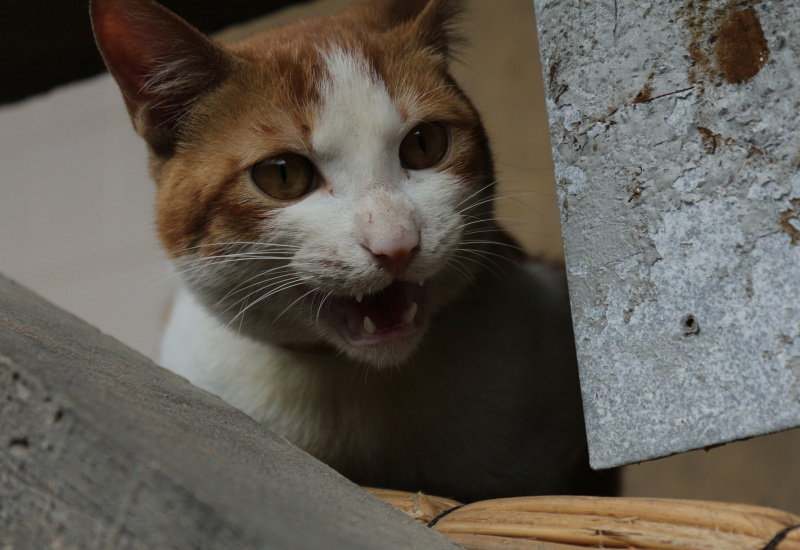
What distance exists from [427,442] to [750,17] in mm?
1052

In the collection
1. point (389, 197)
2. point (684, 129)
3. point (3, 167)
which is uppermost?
point (684, 129)

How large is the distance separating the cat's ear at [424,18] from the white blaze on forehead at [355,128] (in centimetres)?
24

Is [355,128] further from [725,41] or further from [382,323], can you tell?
[725,41]

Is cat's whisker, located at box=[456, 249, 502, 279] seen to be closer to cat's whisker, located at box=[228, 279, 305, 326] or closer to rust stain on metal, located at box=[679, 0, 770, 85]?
cat's whisker, located at box=[228, 279, 305, 326]

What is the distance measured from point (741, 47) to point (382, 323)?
75 cm

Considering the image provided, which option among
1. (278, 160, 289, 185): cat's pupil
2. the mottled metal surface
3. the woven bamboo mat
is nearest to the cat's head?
(278, 160, 289, 185): cat's pupil

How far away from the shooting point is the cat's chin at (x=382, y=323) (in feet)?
4.86

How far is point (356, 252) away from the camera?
1312 mm

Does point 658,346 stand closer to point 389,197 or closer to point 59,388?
point 389,197

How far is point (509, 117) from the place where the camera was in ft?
10.2

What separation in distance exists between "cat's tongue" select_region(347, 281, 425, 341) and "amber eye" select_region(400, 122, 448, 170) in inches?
9.0

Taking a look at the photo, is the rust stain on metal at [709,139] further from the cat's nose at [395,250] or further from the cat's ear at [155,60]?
the cat's ear at [155,60]

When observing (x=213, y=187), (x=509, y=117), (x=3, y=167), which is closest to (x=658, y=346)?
(x=213, y=187)

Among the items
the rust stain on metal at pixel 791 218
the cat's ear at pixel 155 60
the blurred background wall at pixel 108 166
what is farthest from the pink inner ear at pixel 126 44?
the blurred background wall at pixel 108 166
